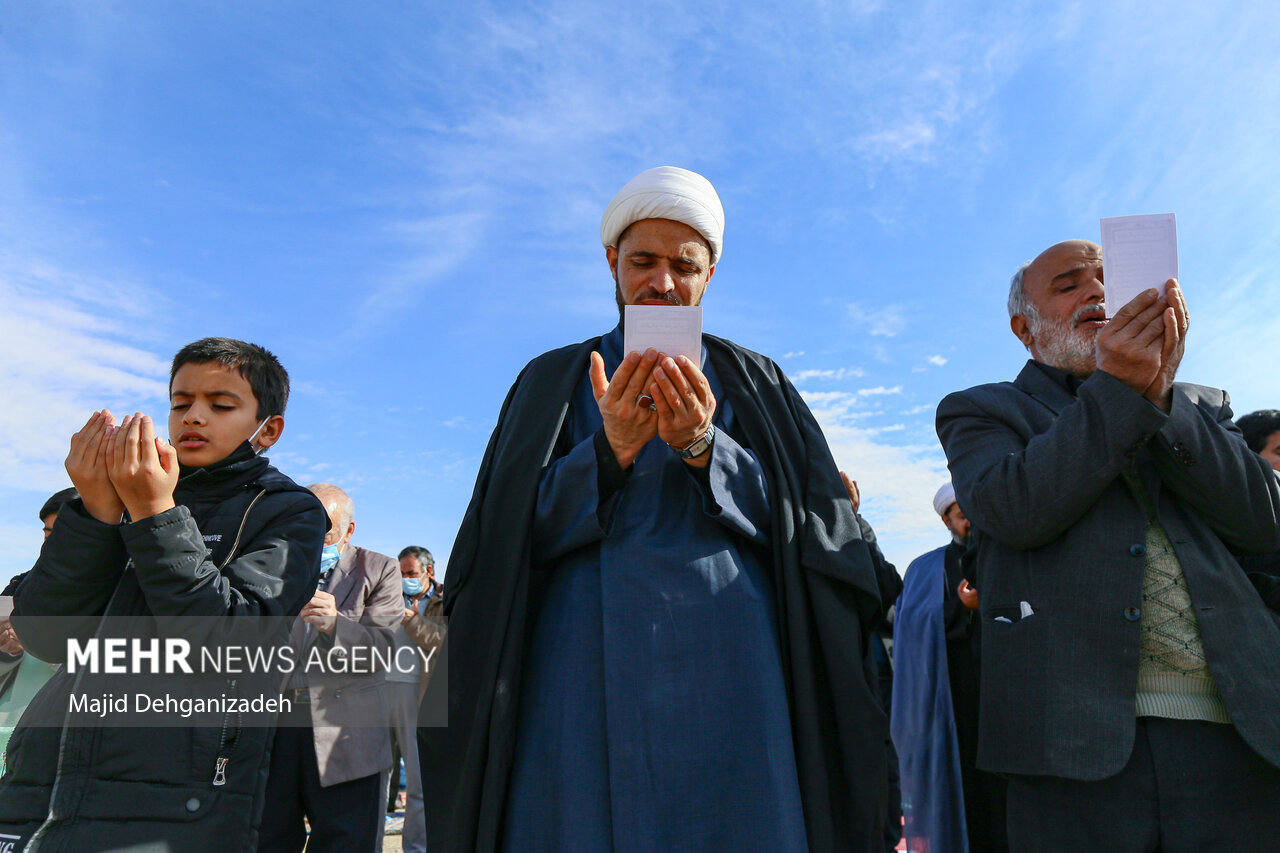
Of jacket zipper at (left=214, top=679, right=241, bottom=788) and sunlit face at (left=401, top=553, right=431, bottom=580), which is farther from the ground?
sunlit face at (left=401, top=553, right=431, bottom=580)

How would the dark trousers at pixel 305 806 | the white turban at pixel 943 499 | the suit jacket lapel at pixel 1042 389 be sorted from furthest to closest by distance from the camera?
the white turban at pixel 943 499 < the dark trousers at pixel 305 806 < the suit jacket lapel at pixel 1042 389

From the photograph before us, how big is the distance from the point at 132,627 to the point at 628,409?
152 cm

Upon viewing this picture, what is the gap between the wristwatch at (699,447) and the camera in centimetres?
216

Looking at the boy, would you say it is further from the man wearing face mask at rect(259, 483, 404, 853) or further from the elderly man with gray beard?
the elderly man with gray beard

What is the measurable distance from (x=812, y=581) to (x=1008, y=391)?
109 centimetres

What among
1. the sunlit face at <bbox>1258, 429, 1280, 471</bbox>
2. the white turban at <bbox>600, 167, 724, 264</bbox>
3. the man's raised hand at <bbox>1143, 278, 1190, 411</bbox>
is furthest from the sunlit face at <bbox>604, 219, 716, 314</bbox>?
the sunlit face at <bbox>1258, 429, 1280, 471</bbox>

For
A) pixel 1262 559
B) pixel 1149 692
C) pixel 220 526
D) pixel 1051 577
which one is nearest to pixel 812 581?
pixel 1051 577

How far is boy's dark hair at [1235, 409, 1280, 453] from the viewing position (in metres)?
4.09

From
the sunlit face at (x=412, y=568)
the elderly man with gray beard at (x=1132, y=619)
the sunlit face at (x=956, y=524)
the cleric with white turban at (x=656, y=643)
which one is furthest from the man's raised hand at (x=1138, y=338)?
the sunlit face at (x=412, y=568)

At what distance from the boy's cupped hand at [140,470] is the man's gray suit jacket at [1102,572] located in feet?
7.27

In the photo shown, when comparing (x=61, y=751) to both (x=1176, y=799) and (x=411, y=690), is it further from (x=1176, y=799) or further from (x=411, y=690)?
(x=411, y=690)

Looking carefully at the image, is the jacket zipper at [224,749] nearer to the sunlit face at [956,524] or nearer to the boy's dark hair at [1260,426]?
the boy's dark hair at [1260,426]

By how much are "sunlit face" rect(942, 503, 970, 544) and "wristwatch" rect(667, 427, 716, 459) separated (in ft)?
13.4

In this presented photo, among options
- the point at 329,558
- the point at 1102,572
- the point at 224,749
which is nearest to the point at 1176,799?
the point at 1102,572
